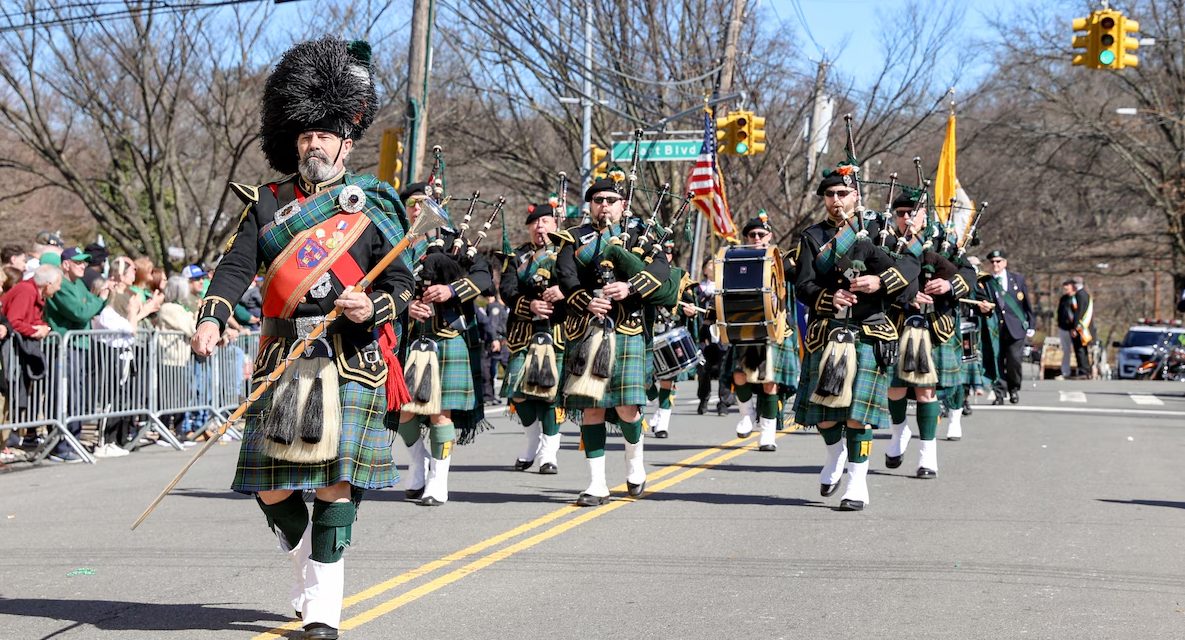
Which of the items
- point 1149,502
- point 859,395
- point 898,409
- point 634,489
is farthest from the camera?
point 898,409

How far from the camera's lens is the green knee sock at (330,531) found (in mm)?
5887

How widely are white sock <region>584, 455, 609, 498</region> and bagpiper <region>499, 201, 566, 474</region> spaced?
1266 mm

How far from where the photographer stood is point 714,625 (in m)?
6.33

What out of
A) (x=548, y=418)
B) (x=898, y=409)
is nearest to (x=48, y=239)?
(x=548, y=418)

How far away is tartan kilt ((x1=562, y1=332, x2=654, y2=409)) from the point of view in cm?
984

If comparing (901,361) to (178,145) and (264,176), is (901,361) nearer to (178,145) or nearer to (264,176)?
(178,145)

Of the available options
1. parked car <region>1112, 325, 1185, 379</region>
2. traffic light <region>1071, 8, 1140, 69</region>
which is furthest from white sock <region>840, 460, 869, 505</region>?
parked car <region>1112, 325, 1185, 379</region>

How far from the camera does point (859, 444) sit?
384 inches

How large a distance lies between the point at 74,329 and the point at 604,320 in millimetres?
5990

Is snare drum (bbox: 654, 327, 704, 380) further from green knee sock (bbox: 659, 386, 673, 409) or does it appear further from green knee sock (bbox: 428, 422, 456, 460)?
green knee sock (bbox: 428, 422, 456, 460)

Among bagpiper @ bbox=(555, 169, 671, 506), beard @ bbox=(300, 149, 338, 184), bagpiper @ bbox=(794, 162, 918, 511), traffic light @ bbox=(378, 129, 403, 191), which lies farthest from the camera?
traffic light @ bbox=(378, 129, 403, 191)

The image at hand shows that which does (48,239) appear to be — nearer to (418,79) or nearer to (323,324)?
(418,79)

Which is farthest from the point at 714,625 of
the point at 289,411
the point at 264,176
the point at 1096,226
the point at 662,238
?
the point at 1096,226

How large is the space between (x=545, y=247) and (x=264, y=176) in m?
24.1
